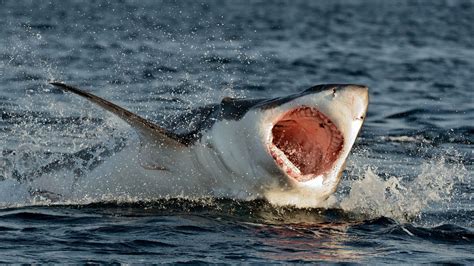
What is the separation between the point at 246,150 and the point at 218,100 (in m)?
7.78

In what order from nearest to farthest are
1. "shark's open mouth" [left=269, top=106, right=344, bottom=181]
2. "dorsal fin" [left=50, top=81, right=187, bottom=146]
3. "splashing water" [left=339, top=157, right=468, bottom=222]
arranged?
1. "shark's open mouth" [left=269, top=106, right=344, bottom=181]
2. "dorsal fin" [left=50, top=81, right=187, bottom=146]
3. "splashing water" [left=339, top=157, right=468, bottom=222]

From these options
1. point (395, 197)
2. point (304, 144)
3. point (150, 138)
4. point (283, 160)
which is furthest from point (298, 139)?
point (395, 197)

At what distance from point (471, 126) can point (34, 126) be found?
6.18m

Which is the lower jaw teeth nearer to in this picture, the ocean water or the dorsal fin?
the ocean water

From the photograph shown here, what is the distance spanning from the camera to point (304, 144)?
8.41 metres

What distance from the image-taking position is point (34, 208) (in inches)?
366

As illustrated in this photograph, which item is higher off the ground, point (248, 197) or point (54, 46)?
point (54, 46)

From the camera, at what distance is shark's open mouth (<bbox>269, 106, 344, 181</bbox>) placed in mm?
8242

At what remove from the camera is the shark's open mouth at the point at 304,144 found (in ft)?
27.0

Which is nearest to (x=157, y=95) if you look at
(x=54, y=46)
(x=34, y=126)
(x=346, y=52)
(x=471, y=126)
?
(x=34, y=126)

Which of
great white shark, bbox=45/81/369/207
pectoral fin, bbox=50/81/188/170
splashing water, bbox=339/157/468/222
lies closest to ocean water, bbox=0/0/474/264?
splashing water, bbox=339/157/468/222

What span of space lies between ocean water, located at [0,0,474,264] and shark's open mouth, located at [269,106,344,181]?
51 centimetres

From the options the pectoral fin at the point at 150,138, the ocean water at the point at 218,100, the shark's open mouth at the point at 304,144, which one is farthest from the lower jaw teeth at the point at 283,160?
the pectoral fin at the point at 150,138

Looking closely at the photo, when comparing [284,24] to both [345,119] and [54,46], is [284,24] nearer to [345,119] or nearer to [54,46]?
[54,46]
